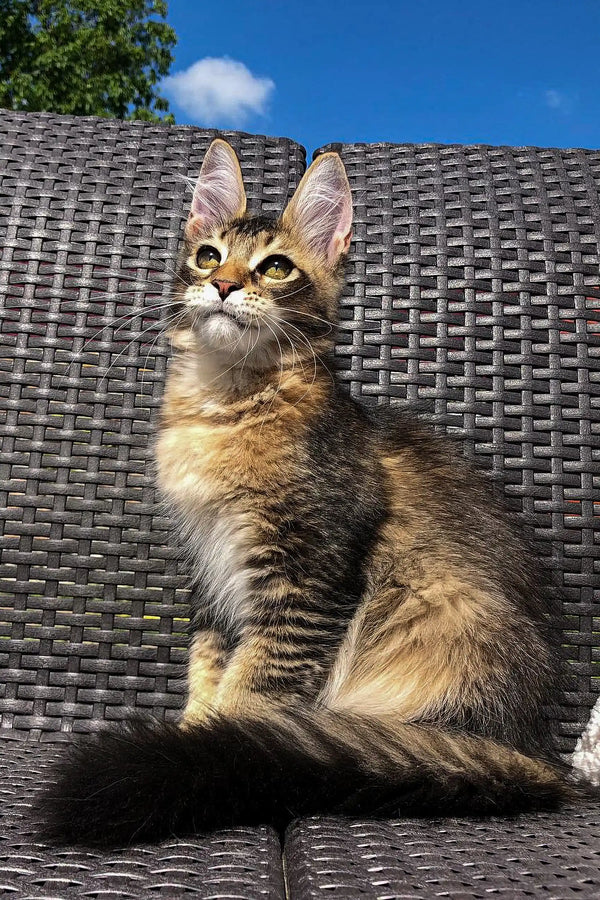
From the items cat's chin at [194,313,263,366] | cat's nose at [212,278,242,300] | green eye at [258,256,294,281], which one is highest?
green eye at [258,256,294,281]

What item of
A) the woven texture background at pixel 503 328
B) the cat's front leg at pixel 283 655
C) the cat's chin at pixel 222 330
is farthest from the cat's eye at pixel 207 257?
the cat's front leg at pixel 283 655

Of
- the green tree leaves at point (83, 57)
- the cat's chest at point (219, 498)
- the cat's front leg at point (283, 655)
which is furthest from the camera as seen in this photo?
the green tree leaves at point (83, 57)

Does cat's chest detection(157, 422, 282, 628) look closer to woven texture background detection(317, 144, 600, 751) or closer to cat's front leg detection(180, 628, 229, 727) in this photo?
cat's front leg detection(180, 628, 229, 727)

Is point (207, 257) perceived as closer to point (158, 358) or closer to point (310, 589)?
point (158, 358)

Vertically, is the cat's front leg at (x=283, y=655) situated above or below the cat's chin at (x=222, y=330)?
below

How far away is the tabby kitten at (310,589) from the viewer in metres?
1.20

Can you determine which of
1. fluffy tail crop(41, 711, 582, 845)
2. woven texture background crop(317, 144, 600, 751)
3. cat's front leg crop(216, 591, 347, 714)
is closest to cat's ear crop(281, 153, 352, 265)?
woven texture background crop(317, 144, 600, 751)

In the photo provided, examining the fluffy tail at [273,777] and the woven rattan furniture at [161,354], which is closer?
the fluffy tail at [273,777]

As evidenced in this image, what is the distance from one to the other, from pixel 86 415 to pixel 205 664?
74 centimetres

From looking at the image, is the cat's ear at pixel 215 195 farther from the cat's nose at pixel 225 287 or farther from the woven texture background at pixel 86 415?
the cat's nose at pixel 225 287

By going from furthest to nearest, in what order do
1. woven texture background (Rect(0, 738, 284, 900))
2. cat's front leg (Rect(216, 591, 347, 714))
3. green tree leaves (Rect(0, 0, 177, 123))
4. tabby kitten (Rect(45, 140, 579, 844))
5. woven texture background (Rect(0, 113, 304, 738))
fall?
green tree leaves (Rect(0, 0, 177, 123))
woven texture background (Rect(0, 113, 304, 738))
cat's front leg (Rect(216, 591, 347, 714))
tabby kitten (Rect(45, 140, 579, 844))
woven texture background (Rect(0, 738, 284, 900))

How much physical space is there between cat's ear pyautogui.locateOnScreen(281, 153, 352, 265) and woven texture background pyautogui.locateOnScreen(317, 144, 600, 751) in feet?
0.39

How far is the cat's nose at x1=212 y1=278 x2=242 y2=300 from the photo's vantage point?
1843 millimetres

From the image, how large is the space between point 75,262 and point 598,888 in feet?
6.29
